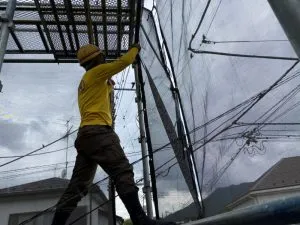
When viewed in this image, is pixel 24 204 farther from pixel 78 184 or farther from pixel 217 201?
pixel 217 201

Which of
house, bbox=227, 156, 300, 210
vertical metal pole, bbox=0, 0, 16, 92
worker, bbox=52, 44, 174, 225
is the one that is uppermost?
vertical metal pole, bbox=0, 0, 16, 92

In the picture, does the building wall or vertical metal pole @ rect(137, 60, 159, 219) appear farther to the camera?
the building wall

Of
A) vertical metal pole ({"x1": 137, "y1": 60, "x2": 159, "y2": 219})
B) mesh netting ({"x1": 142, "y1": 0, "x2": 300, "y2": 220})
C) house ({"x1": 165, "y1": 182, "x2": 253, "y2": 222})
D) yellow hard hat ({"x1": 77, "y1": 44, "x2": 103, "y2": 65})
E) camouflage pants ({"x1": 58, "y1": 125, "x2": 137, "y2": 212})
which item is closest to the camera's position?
mesh netting ({"x1": 142, "y1": 0, "x2": 300, "y2": 220})

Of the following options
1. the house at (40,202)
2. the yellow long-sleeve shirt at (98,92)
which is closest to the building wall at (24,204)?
the house at (40,202)

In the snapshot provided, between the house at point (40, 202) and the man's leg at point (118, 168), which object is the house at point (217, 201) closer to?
the man's leg at point (118, 168)

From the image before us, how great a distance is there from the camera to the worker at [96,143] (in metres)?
2.08

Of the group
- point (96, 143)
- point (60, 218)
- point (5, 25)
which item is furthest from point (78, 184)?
point (5, 25)

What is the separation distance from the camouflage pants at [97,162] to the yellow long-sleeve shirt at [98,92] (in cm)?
9

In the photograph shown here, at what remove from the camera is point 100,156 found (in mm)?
2193

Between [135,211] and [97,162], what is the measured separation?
0.47 m

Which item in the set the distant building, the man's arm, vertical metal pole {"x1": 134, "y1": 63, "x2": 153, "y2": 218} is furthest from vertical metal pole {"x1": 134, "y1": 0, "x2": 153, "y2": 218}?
the distant building

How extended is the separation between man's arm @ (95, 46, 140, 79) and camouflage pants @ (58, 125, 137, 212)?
0.41 m

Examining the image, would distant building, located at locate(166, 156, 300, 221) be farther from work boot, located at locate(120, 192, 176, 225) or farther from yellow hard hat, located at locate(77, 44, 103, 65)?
yellow hard hat, located at locate(77, 44, 103, 65)

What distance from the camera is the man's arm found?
2.27 meters
